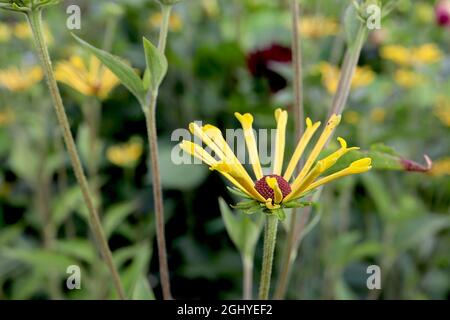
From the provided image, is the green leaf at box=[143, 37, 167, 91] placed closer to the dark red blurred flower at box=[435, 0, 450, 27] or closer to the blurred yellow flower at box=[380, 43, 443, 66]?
the blurred yellow flower at box=[380, 43, 443, 66]

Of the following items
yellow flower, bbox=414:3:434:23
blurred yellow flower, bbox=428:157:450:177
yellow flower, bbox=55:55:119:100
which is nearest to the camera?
yellow flower, bbox=55:55:119:100

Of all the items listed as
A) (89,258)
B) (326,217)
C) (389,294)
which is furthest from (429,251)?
(89,258)

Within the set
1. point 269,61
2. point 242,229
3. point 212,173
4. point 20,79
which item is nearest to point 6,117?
point 20,79

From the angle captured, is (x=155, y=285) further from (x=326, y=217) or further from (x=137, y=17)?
(x=137, y=17)

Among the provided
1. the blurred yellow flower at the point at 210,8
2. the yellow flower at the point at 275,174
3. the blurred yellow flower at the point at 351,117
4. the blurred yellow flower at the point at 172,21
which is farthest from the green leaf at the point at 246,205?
the blurred yellow flower at the point at 210,8

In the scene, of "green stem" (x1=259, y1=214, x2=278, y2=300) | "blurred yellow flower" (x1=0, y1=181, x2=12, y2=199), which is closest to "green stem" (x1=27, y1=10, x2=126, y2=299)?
"green stem" (x1=259, y1=214, x2=278, y2=300)

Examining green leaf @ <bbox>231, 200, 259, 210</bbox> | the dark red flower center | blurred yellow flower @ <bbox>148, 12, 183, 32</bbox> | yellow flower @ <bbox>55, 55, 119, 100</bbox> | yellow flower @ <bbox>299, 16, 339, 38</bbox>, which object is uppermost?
blurred yellow flower @ <bbox>148, 12, 183, 32</bbox>
